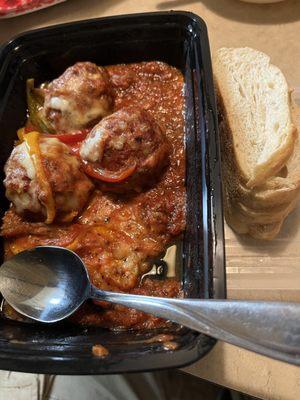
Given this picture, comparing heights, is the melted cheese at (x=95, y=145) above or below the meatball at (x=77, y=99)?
below

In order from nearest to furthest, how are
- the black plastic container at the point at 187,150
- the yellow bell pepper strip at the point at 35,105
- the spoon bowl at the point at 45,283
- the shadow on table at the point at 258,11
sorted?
the black plastic container at the point at 187,150
the spoon bowl at the point at 45,283
the yellow bell pepper strip at the point at 35,105
the shadow on table at the point at 258,11

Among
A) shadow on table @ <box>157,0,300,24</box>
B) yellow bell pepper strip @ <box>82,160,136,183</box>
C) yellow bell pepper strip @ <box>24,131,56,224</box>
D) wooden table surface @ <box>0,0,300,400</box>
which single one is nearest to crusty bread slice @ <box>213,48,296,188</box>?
wooden table surface @ <box>0,0,300,400</box>

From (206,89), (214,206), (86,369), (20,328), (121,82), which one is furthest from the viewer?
(121,82)

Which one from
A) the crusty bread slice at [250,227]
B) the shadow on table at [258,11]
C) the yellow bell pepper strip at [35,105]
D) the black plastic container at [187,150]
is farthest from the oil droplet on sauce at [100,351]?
the shadow on table at [258,11]

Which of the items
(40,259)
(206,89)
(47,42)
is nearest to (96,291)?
(40,259)

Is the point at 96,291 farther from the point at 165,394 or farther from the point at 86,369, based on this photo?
the point at 165,394

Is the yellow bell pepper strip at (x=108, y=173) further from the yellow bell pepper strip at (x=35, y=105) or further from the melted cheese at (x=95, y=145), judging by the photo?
the yellow bell pepper strip at (x=35, y=105)

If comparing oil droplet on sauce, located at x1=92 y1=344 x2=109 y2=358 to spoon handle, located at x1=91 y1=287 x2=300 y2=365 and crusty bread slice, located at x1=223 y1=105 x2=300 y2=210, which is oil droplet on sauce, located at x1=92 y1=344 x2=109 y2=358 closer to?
spoon handle, located at x1=91 y1=287 x2=300 y2=365
